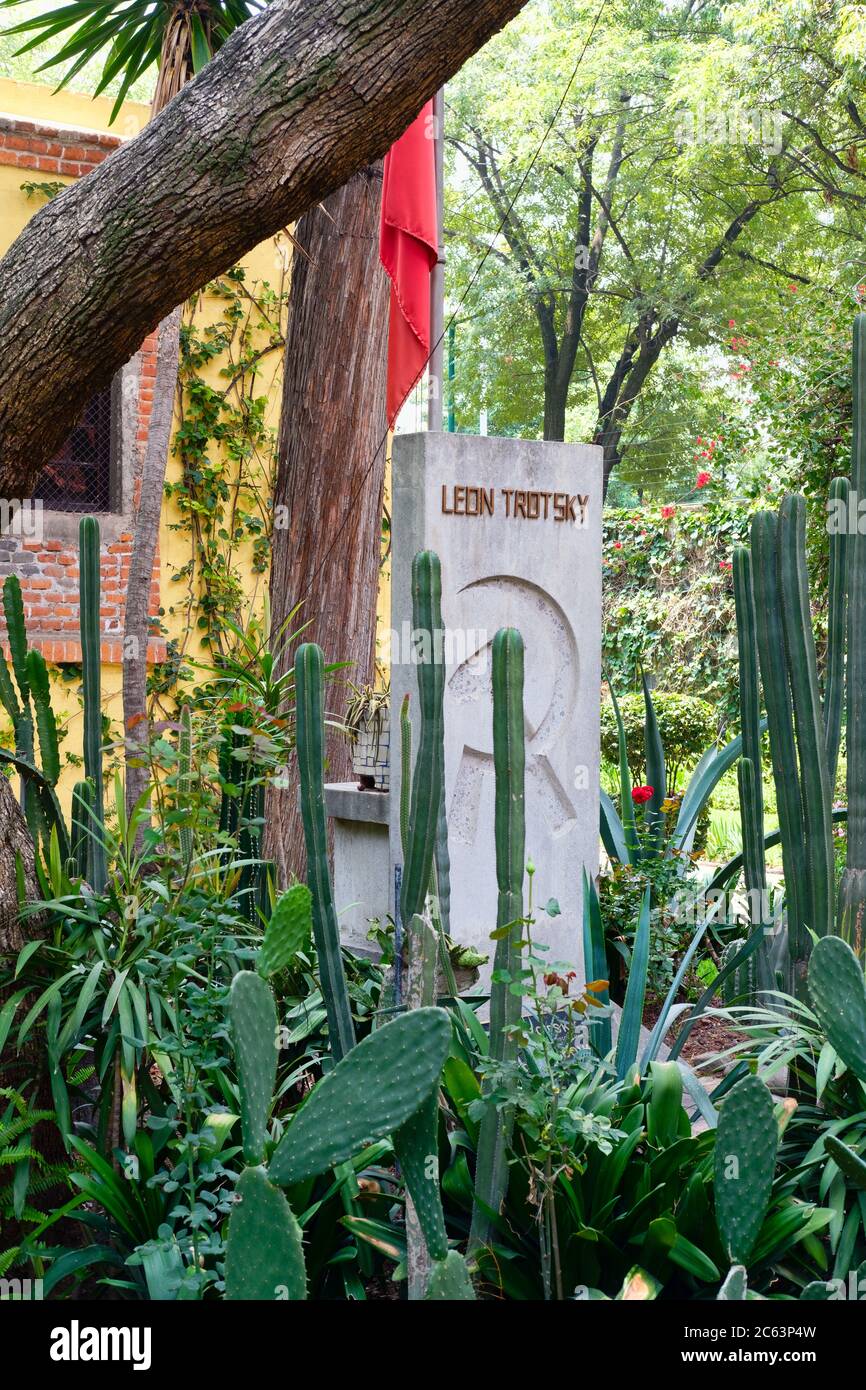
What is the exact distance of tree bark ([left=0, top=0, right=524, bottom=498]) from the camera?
2.77m

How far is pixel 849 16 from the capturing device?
10.9 metres

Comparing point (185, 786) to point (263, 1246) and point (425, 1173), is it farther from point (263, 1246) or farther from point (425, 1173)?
point (263, 1246)

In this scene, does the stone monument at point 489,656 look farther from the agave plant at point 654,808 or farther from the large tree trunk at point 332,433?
the large tree trunk at point 332,433

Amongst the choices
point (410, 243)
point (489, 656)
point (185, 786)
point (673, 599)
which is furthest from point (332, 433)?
point (673, 599)

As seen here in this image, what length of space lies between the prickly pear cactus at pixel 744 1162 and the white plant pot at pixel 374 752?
8.95ft

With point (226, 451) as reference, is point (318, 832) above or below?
below

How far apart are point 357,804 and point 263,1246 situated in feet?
9.39

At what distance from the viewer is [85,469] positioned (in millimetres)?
8242

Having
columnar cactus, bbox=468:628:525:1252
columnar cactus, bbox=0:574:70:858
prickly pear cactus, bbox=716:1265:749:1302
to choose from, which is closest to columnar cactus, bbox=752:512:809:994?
columnar cactus, bbox=468:628:525:1252

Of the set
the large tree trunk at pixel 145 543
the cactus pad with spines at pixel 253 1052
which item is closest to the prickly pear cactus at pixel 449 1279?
the cactus pad with spines at pixel 253 1052

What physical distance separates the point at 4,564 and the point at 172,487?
3.99ft

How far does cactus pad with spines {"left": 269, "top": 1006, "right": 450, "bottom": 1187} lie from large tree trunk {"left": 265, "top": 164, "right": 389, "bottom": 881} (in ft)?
12.2

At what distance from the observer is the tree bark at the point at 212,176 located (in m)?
2.77

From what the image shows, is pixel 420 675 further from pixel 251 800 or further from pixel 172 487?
pixel 172 487
